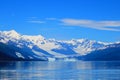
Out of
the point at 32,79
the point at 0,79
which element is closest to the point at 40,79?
the point at 32,79

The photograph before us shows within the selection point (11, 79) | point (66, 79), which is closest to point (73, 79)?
point (66, 79)

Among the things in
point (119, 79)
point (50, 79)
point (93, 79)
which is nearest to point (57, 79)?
point (50, 79)

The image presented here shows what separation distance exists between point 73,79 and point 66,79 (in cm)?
177

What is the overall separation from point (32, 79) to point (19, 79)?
3232 millimetres

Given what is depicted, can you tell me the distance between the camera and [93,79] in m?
104

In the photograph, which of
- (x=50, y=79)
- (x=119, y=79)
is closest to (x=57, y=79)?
(x=50, y=79)

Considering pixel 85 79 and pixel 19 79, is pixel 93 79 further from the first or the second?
pixel 19 79

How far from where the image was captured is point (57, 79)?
105m

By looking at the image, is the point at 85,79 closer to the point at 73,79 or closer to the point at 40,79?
the point at 73,79

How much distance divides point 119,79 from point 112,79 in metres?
1.72

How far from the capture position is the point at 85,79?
342 ft

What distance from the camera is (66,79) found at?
342 feet

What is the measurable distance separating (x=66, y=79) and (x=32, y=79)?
8.39 m

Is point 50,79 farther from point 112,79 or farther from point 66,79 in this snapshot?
point 112,79
